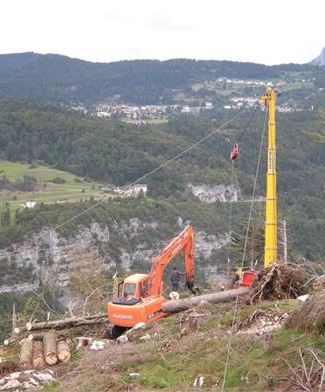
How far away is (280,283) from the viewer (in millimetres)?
14117

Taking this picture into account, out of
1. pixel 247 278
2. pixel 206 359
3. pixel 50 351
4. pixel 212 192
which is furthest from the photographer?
pixel 212 192

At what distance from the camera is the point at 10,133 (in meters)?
126

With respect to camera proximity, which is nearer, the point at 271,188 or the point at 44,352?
the point at 44,352

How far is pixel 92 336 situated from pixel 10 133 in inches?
4469

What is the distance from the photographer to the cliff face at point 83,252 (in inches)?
2810

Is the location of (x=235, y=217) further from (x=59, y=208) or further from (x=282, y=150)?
(x=282, y=150)

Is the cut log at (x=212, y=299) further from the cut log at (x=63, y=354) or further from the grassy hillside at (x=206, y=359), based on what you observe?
the cut log at (x=63, y=354)

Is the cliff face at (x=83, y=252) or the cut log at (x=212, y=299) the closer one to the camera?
the cut log at (x=212, y=299)

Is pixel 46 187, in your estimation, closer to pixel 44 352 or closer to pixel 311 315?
pixel 44 352

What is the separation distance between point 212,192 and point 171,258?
295 feet

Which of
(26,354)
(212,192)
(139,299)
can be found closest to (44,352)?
(26,354)

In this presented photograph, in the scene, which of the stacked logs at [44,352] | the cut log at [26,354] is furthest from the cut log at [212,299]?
the cut log at [26,354]

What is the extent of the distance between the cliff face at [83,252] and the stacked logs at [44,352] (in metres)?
51.4

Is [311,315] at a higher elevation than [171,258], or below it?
higher
